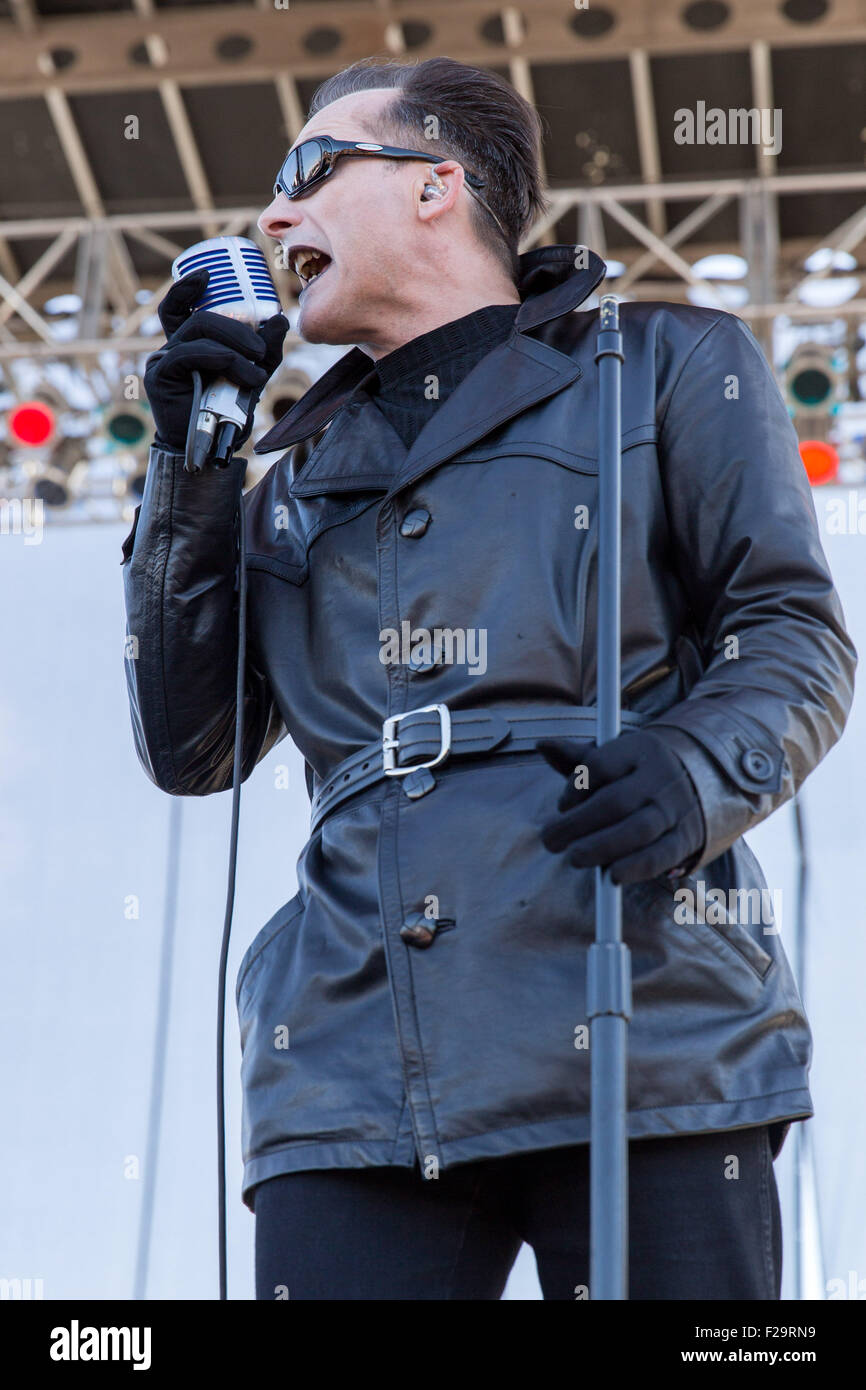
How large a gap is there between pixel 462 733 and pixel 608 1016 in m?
0.31

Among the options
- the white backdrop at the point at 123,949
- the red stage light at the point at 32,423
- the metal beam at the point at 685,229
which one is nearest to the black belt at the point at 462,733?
the white backdrop at the point at 123,949

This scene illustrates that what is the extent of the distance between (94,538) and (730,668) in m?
4.09

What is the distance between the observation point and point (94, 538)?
17.2ft

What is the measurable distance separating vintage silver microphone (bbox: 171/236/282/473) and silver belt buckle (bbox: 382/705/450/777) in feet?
1.03

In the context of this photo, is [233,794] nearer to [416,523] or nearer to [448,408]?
[416,523]

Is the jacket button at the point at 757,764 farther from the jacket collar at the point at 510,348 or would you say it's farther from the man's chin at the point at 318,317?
the man's chin at the point at 318,317

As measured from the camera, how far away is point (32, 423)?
18.0ft

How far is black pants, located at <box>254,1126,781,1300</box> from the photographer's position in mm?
1247

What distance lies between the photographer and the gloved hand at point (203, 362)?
1.50m

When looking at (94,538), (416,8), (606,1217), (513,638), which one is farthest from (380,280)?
(416,8)

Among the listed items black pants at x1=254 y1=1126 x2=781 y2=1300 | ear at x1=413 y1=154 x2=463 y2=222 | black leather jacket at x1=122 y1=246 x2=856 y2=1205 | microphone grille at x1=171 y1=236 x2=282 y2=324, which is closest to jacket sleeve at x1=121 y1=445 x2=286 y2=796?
black leather jacket at x1=122 y1=246 x2=856 y2=1205

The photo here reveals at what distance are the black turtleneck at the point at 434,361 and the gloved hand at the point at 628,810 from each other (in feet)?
1.83

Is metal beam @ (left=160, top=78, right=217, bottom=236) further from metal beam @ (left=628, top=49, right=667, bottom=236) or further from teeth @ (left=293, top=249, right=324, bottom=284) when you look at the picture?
teeth @ (left=293, top=249, right=324, bottom=284)
